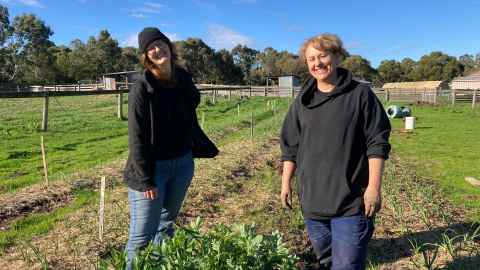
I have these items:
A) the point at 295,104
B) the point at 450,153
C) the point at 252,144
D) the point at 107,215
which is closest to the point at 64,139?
the point at 252,144

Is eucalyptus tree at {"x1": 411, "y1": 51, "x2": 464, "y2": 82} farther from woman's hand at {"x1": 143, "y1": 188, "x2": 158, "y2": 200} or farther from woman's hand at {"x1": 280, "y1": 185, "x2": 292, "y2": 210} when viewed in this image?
woman's hand at {"x1": 143, "y1": 188, "x2": 158, "y2": 200}

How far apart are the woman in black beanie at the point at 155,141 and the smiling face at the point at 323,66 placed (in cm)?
90

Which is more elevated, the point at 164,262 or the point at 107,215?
the point at 164,262

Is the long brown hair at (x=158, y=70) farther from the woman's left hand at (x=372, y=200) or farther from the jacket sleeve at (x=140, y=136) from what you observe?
the woman's left hand at (x=372, y=200)

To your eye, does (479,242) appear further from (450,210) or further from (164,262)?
(164,262)

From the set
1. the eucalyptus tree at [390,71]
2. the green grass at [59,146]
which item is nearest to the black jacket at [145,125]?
the green grass at [59,146]

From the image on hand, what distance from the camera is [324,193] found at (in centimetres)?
191

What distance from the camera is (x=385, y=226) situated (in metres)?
3.74

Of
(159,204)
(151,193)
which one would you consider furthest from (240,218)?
(151,193)

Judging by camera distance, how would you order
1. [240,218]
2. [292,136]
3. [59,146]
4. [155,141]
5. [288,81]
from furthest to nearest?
1. [288,81]
2. [59,146]
3. [240,218]
4. [292,136]
5. [155,141]

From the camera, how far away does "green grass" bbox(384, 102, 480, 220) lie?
5.14 m

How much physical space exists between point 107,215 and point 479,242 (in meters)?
4.12

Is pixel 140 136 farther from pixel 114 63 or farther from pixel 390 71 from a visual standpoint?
pixel 390 71

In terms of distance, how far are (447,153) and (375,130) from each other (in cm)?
751
